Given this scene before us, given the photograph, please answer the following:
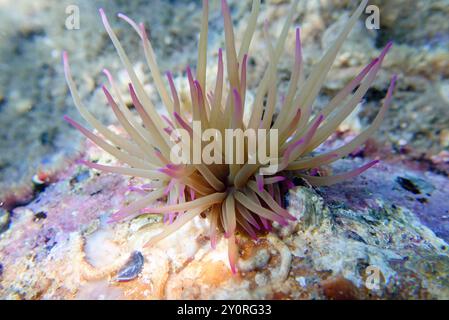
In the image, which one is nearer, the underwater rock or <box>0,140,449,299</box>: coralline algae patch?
<box>0,140,449,299</box>: coralline algae patch

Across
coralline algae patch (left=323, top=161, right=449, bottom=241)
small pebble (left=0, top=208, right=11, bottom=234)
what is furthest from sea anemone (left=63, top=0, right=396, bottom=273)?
small pebble (left=0, top=208, right=11, bottom=234)

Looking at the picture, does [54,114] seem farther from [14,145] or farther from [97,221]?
[97,221]

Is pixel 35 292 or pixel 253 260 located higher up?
pixel 253 260

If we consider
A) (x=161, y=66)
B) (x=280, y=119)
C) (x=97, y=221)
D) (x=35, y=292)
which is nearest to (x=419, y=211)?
(x=280, y=119)

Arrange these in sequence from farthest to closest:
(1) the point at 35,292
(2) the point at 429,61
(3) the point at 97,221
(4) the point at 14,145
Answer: (4) the point at 14,145, (2) the point at 429,61, (3) the point at 97,221, (1) the point at 35,292

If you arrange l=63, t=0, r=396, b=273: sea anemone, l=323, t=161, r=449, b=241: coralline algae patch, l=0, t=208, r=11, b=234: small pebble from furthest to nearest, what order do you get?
l=0, t=208, r=11, b=234: small pebble, l=323, t=161, r=449, b=241: coralline algae patch, l=63, t=0, r=396, b=273: sea anemone

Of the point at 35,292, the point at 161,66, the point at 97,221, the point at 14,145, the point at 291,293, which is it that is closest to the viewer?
the point at 291,293

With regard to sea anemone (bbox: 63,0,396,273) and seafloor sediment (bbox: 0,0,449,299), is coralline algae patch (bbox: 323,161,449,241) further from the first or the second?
sea anemone (bbox: 63,0,396,273)

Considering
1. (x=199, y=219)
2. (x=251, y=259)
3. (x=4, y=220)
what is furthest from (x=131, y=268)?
(x=4, y=220)
